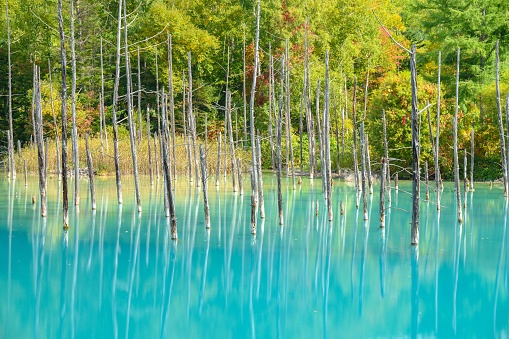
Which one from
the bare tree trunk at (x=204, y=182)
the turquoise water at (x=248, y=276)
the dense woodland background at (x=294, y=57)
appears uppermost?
the dense woodland background at (x=294, y=57)

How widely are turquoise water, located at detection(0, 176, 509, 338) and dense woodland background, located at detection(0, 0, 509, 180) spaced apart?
1463cm

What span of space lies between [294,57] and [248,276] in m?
29.2

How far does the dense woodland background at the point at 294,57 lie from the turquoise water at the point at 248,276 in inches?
576

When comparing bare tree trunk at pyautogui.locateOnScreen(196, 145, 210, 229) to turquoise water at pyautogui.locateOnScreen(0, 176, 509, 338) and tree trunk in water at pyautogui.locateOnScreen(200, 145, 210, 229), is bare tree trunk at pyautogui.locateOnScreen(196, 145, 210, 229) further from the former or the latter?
turquoise water at pyautogui.locateOnScreen(0, 176, 509, 338)

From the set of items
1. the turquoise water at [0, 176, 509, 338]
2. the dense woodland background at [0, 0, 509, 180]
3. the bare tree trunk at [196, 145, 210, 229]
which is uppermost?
the dense woodland background at [0, 0, 509, 180]

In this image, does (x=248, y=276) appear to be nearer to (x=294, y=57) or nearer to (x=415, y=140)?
(x=415, y=140)

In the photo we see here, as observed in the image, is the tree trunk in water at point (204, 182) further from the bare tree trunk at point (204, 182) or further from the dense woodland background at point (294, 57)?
the dense woodland background at point (294, 57)

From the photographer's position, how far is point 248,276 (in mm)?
14016

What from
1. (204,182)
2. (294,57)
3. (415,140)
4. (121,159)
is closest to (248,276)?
(204,182)

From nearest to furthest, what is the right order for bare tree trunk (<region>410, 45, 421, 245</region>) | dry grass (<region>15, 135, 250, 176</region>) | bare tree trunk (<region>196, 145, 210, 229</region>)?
bare tree trunk (<region>410, 45, 421, 245</region>), bare tree trunk (<region>196, 145, 210, 229</region>), dry grass (<region>15, 135, 250, 176</region>)

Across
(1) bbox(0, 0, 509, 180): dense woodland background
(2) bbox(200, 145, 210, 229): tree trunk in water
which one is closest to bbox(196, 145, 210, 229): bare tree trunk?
(2) bbox(200, 145, 210, 229): tree trunk in water

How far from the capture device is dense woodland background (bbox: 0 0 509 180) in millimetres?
36406

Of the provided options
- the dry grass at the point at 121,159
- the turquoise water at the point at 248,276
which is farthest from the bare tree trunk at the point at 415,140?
the dry grass at the point at 121,159

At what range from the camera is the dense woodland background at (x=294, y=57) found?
119 feet
